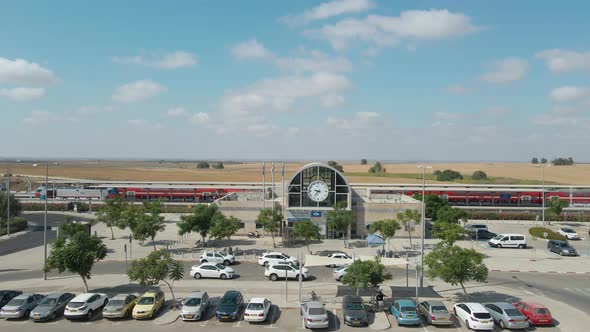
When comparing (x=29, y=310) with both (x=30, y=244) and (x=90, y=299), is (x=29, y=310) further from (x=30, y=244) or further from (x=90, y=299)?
(x=30, y=244)

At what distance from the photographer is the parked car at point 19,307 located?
23312 millimetres

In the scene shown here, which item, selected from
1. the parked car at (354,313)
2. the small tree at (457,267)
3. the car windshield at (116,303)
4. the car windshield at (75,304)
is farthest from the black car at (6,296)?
→ the small tree at (457,267)

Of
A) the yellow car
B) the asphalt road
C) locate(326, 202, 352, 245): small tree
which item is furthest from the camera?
locate(326, 202, 352, 245): small tree

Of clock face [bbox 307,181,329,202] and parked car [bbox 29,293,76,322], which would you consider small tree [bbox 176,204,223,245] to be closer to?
clock face [bbox 307,181,329,202]

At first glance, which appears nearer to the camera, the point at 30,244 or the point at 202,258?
the point at 202,258

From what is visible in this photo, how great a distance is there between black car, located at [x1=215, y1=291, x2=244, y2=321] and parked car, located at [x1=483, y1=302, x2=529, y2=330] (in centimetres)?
1476

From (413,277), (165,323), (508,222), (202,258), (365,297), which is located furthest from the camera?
(508,222)

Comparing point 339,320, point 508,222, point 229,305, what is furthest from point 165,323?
point 508,222

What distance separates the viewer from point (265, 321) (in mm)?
23672

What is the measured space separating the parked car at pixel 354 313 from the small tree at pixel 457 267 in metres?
5.72

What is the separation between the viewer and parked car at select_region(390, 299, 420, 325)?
22.8 metres

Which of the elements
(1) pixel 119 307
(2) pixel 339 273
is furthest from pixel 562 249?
(1) pixel 119 307

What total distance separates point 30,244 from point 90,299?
1145 inches

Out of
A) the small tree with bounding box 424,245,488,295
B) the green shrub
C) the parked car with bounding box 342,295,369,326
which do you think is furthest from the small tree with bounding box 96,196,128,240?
the green shrub
